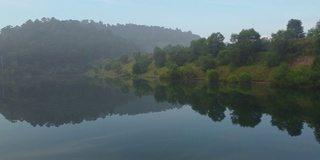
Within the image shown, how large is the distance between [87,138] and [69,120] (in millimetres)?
11596

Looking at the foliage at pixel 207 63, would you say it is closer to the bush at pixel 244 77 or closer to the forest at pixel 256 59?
the forest at pixel 256 59

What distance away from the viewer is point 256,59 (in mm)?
94250

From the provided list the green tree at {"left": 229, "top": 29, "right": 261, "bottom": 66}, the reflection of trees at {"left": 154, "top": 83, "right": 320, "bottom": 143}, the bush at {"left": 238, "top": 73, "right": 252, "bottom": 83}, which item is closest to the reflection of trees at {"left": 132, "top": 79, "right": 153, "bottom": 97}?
the reflection of trees at {"left": 154, "top": 83, "right": 320, "bottom": 143}

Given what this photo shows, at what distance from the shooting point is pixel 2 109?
52500 millimetres

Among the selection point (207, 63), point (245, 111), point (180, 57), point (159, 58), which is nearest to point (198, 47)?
point (180, 57)

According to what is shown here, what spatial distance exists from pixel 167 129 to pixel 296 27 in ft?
287

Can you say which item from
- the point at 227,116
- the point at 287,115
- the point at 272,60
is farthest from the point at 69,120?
the point at 272,60

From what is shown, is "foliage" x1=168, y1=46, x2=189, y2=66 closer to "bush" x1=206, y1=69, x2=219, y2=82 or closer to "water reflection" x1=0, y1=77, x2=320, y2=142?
"bush" x1=206, y1=69, x2=219, y2=82

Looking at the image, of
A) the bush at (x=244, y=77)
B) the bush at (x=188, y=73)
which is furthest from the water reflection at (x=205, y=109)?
the bush at (x=188, y=73)

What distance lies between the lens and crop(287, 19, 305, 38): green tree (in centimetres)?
10412

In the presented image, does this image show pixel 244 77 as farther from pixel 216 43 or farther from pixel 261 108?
pixel 261 108

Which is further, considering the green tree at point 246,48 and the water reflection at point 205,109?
the green tree at point 246,48

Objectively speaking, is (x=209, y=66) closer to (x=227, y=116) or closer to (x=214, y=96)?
(x=214, y=96)

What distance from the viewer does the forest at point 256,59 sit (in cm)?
7316
